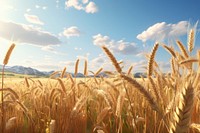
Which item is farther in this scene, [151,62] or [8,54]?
[8,54]

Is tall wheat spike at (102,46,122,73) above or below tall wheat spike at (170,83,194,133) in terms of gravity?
above

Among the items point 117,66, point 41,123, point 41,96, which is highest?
point 117,66

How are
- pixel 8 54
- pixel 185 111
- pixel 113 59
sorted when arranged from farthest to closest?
pixel 8 54, pixel 113 59, pixel 185 111

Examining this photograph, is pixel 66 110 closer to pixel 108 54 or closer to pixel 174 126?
pixel 108 54

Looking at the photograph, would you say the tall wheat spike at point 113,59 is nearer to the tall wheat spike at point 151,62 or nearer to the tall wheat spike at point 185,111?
the tall wheat spike at point 151,62

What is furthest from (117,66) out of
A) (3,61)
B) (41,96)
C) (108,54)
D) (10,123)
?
(41,96)

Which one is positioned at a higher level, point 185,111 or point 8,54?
point 8,54

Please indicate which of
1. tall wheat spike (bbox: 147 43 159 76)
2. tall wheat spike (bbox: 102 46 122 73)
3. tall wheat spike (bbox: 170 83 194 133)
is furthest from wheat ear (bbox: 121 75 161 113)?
tall wheat spike (bbox: 147 43 159 76)

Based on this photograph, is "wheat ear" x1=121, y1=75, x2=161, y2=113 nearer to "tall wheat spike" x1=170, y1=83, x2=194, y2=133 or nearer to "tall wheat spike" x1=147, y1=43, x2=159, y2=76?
"tall wheat spike" x1=170, y1=83, x2=194, y2=133

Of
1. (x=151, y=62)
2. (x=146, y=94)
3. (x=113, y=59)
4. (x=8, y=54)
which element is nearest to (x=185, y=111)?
(x=146, y=94)

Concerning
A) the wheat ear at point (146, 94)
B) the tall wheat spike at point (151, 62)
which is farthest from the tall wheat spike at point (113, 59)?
the wheat ear at point (146, 94)

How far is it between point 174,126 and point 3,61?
6.05ft

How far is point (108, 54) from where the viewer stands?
7.61 feet

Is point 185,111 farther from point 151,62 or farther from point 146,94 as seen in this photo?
point 151,62
